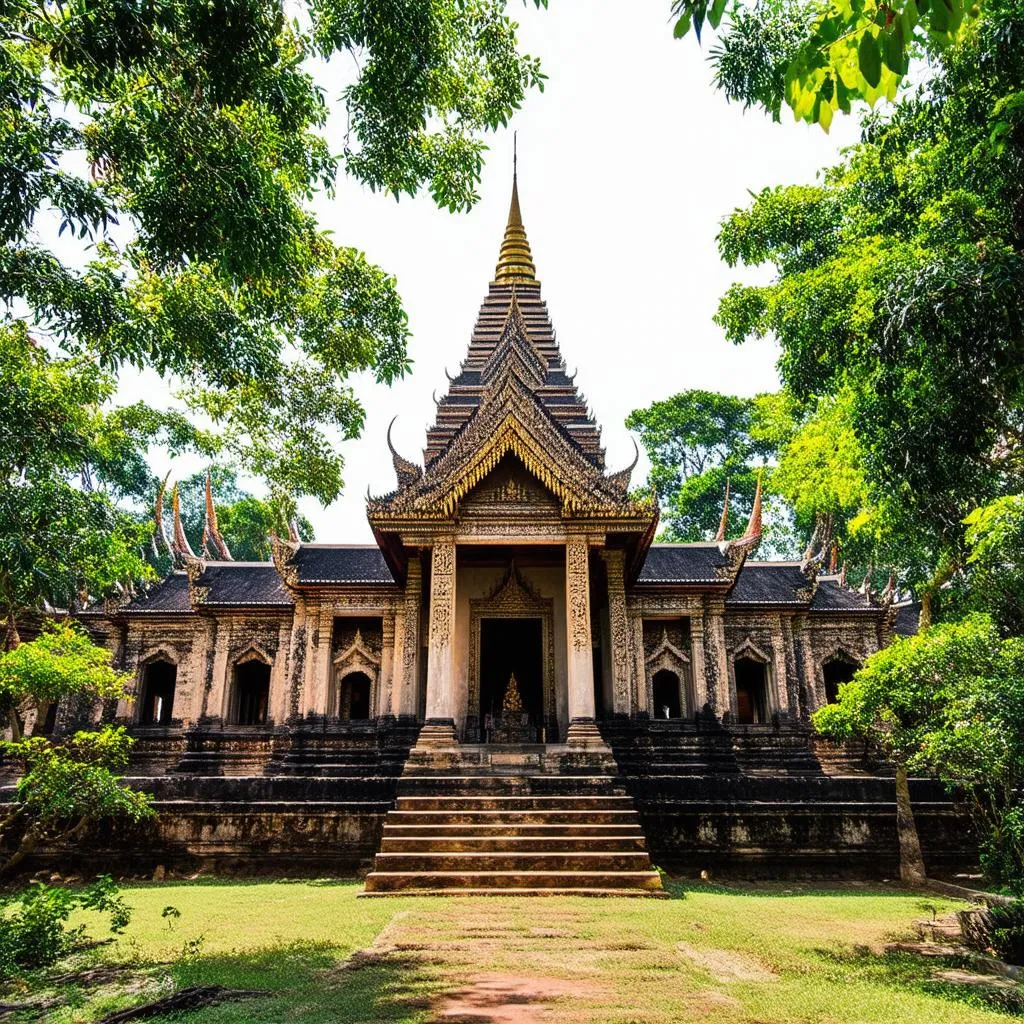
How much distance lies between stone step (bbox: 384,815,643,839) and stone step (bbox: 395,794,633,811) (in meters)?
0.38

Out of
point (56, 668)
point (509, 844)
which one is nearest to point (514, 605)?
point (509, 844)

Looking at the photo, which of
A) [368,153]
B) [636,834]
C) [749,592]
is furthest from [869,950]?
[749,592]

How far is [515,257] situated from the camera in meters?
23.5

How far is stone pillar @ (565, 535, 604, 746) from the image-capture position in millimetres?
10680

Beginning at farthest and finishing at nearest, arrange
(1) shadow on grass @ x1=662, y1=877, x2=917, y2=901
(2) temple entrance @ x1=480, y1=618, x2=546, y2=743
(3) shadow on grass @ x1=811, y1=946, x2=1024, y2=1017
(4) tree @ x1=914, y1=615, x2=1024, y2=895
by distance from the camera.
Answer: (2) temple entrance @ x1=480, y1=618, x2=546, y2=743 < (1) shadow on grass @ x1=662, y1=877, x2=917, y2=901 < (4) tree @ x1=914, y1=615, x2=1024, y2=895 < (3) shadow on grass @ x1=811, y1=946, x2=1024, y2=1017

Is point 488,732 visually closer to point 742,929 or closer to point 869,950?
point 742,929

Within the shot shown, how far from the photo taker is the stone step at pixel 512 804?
9.27 meters

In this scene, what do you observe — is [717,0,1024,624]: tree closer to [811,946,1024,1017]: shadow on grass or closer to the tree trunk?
the tree trunk

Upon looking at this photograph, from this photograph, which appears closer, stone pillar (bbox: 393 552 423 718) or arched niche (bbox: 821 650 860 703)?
stone pillar (bbox: 393 552 423 718)

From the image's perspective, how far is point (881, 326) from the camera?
6.58 meters

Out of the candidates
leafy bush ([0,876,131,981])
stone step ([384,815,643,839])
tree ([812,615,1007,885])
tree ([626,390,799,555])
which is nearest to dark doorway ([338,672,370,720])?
stone step ([384,815,643,839])

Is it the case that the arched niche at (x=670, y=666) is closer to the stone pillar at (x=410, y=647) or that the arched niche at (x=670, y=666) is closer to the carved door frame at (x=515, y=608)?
the carved door frame at (x=515, y=608)

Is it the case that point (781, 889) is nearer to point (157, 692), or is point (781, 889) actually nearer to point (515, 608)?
point (515, 608)

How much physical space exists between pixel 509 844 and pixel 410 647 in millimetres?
5752
